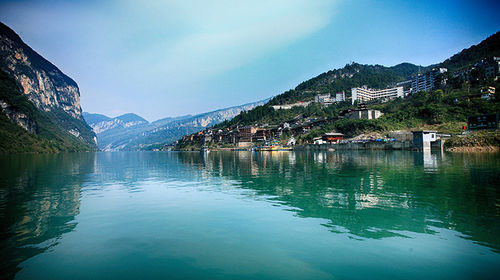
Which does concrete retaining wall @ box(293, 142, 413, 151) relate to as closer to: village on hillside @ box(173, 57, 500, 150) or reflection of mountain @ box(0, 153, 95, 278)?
village on hillside @ box(173, 57, 500, 150)

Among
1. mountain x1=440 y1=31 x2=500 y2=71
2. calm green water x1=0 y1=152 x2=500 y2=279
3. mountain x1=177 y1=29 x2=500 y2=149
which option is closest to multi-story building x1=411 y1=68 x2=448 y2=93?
mountain x1=440 y1=31 x2=500 y2=71

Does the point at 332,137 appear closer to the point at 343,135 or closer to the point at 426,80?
the point at 343,135

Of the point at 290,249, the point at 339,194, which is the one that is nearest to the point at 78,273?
the point at 290,249

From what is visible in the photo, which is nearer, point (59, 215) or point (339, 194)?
point (59, 215)

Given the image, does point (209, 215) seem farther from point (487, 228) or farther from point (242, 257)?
point (487, 228)

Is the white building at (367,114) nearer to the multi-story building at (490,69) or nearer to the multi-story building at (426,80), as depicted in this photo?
the multi-story building at (490,69)

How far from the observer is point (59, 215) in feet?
43.4

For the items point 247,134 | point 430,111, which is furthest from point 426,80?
point 247,134

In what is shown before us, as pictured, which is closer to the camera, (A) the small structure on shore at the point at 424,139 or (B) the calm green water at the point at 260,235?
(B) the calm green water at the point at 260,235

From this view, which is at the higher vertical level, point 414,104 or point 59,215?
point 414,104

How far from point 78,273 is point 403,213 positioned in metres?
12.8

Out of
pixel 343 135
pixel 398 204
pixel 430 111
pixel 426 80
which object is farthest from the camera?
pixel 426 80

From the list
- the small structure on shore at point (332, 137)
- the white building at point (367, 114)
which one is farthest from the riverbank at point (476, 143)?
the white building at point (367, 114)

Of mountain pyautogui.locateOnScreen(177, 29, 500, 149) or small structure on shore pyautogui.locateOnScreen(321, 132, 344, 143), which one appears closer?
mountain pyautogui.locateOnScreen(177, 29, 500, 149)
